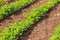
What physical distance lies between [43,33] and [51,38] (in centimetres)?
87

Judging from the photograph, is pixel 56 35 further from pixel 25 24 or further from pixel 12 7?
pixel 12 7

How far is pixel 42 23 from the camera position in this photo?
12.9 m

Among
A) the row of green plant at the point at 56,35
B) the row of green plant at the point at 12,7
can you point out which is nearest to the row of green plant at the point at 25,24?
the row of green plant at the point at 12,7

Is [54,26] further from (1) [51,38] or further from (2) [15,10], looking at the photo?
(2) [15,10]

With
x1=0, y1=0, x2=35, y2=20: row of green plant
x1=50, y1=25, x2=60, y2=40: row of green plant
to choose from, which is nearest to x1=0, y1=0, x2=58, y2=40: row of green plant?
x1=0, y1=0, x2=35, y2=20: row of green plant

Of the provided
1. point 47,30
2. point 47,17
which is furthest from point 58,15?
point 47,30

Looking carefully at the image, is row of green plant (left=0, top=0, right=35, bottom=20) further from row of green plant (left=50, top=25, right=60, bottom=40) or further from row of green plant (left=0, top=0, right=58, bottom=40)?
row of green plant (left=50, top=25, right=60, bottom=40)

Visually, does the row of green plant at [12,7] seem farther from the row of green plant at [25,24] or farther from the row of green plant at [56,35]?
the row of green plant at [56,35]

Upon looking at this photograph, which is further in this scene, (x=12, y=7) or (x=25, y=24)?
(x=12, y=7)

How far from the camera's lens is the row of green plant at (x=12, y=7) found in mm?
13166

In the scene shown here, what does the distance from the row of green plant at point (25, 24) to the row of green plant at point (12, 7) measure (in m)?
0.91

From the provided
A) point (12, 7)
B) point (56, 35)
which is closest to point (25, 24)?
point (56, 35)

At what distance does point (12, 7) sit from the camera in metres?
13.8

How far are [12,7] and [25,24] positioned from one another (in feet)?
6.84
